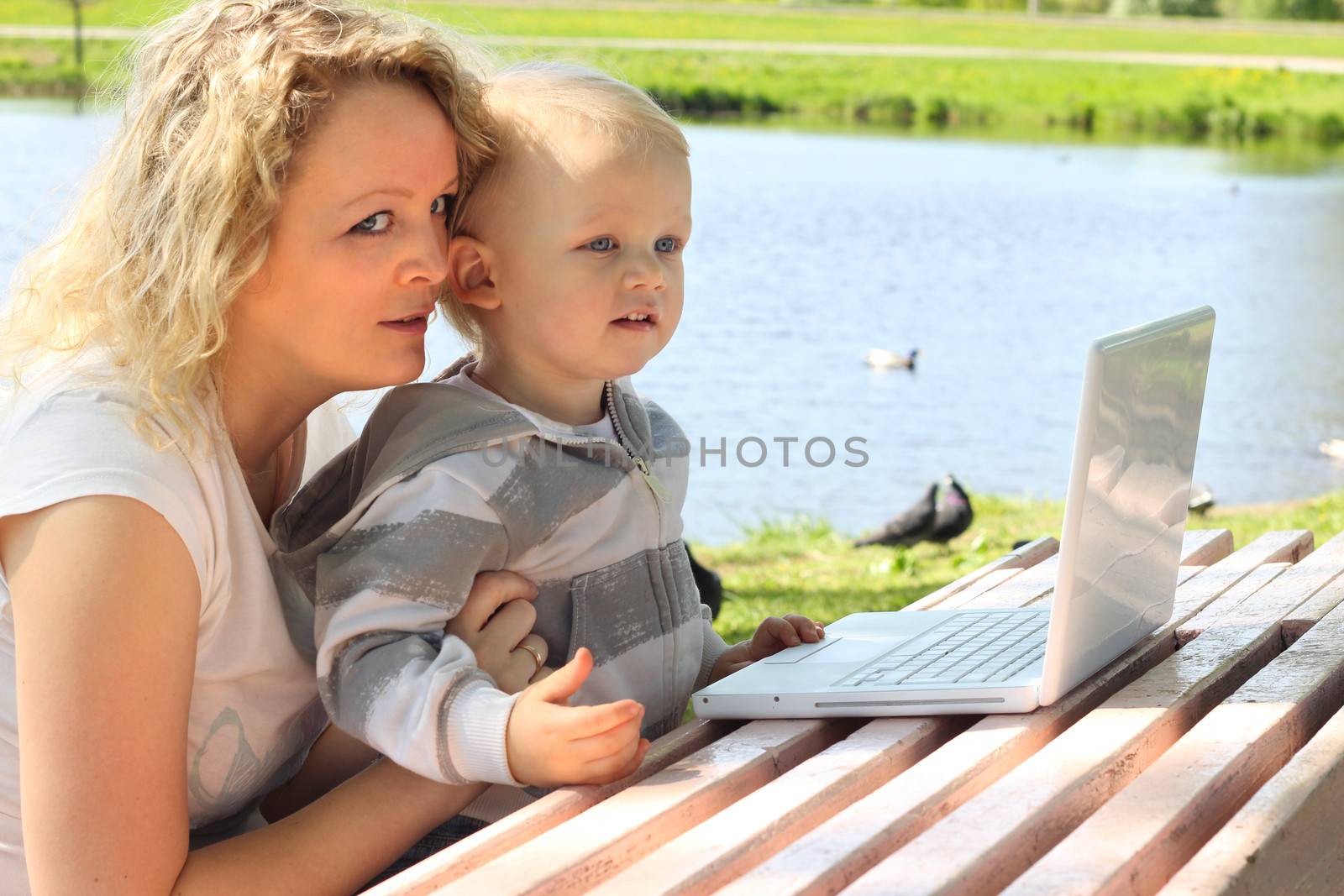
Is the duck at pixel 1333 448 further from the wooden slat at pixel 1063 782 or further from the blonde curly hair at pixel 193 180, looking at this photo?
the blonde curly hair at pixel 193 180

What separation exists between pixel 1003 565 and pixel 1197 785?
4.45 ft

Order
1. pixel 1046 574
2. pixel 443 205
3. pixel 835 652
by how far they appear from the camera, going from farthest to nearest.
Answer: pixel 1046 574
pixel 835 652
pixel 443 205

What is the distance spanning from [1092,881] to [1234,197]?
21.1m

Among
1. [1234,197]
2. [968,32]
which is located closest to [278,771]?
[1234,197]

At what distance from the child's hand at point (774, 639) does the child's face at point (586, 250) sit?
0.44 m

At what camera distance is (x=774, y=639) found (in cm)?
216

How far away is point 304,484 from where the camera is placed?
199 centimetres

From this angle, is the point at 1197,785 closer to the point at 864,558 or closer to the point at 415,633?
the point at 415,633

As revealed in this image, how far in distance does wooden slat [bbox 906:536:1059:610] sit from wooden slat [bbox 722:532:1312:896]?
20.0 inches

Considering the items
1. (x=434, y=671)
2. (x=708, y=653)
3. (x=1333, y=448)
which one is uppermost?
(x=434, y=671)

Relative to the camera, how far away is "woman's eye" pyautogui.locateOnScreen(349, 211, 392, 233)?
5.91 ft

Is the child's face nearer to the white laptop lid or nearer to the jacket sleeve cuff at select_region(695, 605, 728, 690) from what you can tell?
the jacket sleeve cuff at select_region(695, 605, 728, 690)

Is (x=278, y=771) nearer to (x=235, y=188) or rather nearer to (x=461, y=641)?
(x=461, y=641)

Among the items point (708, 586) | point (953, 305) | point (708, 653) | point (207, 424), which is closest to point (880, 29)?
point (953, 305)
